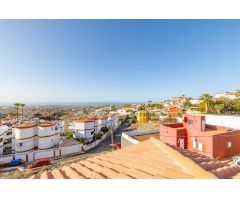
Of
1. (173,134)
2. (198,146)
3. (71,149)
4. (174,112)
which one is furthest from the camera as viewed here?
(174,112)

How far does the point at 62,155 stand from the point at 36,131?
13.3 ft

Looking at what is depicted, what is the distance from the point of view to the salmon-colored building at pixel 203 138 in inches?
354

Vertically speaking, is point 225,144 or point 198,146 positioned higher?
point 225,144

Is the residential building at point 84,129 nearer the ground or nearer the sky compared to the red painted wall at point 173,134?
nearer the ground

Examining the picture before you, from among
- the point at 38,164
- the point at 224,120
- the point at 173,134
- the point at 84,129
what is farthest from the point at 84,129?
the point at 224,120

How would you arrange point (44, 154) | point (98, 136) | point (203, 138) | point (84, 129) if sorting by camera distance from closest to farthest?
1. point (203, 138)
2. point (44, 154)
3. point (84, 129)
4. point (98, 136)

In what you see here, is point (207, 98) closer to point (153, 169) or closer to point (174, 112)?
point (174, 112)

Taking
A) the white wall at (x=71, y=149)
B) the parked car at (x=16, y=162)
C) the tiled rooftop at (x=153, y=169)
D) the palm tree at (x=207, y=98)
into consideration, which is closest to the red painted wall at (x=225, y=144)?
the tiled rooftop at (x=153, y=169)

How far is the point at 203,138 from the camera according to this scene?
9516mm

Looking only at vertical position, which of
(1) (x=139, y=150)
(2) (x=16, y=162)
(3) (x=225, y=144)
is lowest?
(2) (x=16, y=162)

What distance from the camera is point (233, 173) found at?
6.68ft

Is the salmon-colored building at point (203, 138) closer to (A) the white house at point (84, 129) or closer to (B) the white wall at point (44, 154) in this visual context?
(B) the white wall at point (44, 154)

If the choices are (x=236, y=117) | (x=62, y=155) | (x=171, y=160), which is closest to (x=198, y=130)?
(x=236, y=117)
